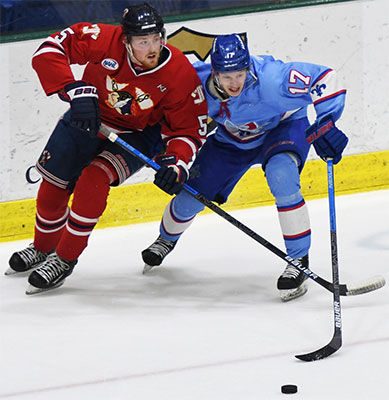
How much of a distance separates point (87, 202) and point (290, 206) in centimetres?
65

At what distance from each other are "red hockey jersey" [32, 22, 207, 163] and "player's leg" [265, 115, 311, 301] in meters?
0.28

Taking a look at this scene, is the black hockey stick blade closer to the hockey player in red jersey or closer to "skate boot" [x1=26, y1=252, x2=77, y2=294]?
the hockey player in red jersey

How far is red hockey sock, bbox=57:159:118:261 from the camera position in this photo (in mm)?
3006

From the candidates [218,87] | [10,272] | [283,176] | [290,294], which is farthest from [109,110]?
[290,294]

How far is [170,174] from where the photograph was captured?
2.93 metres

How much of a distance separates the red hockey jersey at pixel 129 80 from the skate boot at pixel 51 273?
20.7 inches

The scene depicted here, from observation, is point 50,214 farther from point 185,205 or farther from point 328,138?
point 328,138

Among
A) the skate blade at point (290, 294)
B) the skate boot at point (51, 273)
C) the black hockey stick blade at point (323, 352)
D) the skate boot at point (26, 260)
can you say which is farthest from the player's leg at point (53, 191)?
the black hockey stick blade at point (323, 352)

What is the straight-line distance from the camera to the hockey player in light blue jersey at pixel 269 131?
2.86 metres

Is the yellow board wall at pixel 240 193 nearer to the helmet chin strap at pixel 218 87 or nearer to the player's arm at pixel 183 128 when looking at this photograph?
the player's arm at pixel 183 128

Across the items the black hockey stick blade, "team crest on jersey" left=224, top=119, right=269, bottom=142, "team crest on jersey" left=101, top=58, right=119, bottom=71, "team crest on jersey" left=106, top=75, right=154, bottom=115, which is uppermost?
"team crest on jersey" left=101, top=58, right=119, bottom=71

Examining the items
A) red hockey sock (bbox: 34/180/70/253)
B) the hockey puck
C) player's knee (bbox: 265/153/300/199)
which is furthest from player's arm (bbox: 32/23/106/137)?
the hockey puck

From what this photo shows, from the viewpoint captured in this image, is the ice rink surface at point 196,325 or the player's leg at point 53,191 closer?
the ice rink surface at point 196,325

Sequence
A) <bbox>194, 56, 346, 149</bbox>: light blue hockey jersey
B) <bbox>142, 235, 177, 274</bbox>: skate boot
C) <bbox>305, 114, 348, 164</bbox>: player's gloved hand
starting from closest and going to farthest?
<bbox>305, 114, 348, 164</bbox>: player's gloved hand < <bbox>194, 56, 346, 149</bbox>: light blue hockey jersey < <bbox>142, 235, 177, 274</bbox>: skate boot
